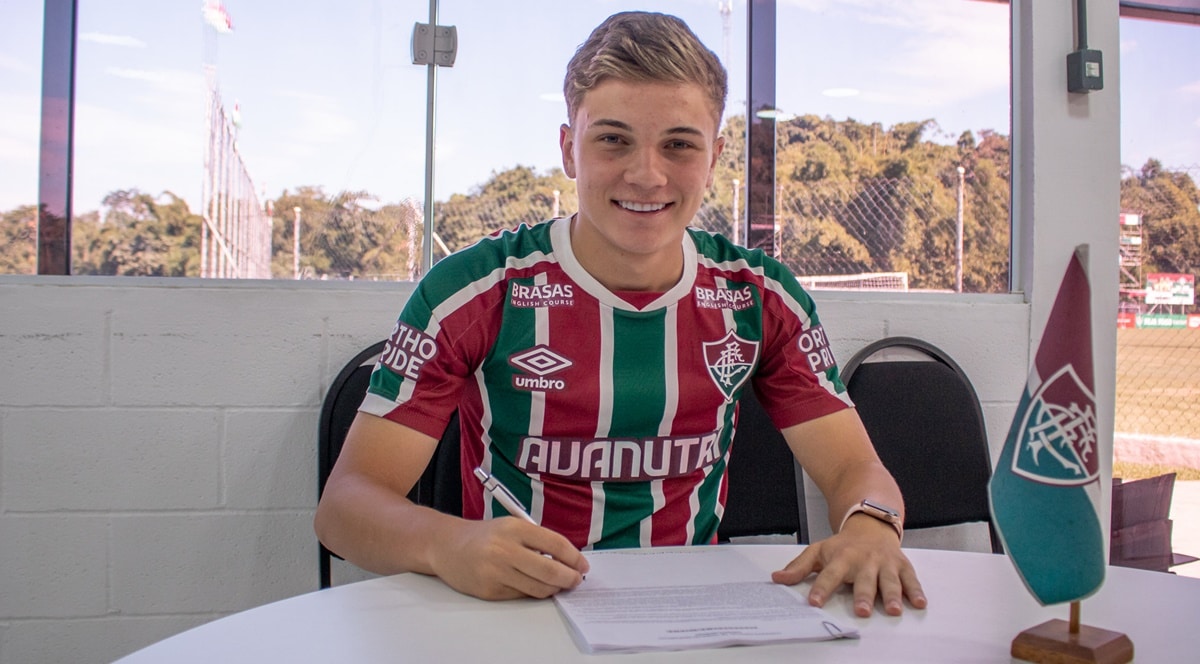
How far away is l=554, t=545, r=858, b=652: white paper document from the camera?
29.8 inches

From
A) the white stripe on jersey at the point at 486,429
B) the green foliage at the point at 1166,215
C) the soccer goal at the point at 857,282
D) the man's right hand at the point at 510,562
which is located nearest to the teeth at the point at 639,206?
the white stripe on jersey at the point at 486,429

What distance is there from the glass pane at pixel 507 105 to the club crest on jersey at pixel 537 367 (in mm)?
829

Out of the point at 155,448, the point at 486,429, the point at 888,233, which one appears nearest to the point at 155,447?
the point at 155,448

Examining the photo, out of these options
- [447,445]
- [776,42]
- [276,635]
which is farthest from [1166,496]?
[276,635]

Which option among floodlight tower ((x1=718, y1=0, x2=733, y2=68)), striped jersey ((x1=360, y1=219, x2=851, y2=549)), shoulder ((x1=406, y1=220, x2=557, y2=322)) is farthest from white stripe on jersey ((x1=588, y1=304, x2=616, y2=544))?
floodlight tower ((x1=718, y1=0, x2=733, y2=68))

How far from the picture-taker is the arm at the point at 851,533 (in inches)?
35.5

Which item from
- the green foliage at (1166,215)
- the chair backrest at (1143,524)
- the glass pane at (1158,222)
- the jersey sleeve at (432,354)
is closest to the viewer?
the jersey sleeve at (432,354)

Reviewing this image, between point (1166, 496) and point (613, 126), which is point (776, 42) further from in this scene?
point (1166, 496)

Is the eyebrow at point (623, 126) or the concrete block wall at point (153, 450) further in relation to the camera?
the concrete block wall at point (153, 450)

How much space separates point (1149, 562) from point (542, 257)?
6.57 feet

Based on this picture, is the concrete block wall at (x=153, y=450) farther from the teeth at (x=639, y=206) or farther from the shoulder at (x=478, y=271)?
the teeth at (x=639, y=206)

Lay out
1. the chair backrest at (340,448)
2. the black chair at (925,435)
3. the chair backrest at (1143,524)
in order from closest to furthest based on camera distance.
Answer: the chair backrest at (340,448)
the black chair at (925,435)
the chair backrest at (1143,524)

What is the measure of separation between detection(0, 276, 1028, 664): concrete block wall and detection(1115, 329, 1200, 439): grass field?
6.28 ft

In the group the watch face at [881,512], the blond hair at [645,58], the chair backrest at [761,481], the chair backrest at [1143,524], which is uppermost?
the blond hair at [645,58]
